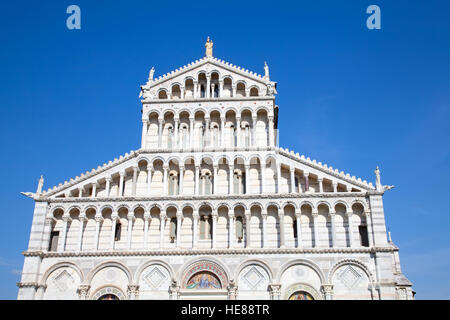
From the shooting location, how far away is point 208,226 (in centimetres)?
2869

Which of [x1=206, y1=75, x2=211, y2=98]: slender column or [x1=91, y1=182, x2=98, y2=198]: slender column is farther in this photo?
[x1=206, y1=75, x2=211, y2=98]: slender column

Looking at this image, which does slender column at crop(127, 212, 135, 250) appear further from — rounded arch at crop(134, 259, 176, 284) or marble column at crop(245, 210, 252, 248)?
marble column at crop(245, 210, 252, 248)

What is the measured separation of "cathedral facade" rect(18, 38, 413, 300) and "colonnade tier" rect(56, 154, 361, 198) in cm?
7

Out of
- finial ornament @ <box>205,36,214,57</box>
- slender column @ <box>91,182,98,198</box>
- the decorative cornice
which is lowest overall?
the decorative cornice

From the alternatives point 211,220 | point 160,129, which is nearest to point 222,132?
point 160,129

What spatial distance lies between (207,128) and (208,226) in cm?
627

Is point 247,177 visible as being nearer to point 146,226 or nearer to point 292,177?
point 292,177

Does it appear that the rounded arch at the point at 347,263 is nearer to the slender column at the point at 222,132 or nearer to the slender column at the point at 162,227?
the slender column at the point at 162,227

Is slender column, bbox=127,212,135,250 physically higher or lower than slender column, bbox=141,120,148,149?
lower

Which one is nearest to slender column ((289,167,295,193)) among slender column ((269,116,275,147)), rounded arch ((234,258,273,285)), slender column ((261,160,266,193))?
slender column ((261,160,266,193))

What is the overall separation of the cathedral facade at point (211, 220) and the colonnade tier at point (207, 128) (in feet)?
0.24

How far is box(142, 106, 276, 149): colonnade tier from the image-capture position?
100 feet

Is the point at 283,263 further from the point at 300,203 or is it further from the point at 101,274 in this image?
the point at 101,274
